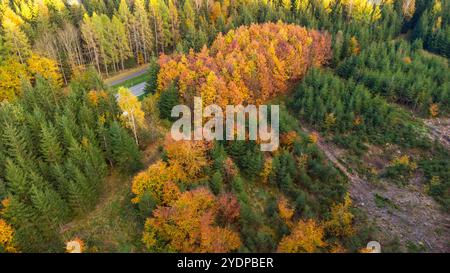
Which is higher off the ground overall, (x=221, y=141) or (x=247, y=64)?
(x=247, y=64)

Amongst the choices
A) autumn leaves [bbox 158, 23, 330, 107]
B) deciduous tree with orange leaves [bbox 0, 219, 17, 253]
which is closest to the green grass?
autumn leaves [bbox 158, 23, 330, 107]

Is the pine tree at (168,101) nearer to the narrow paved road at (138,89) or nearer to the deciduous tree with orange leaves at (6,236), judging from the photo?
the narrow paved road at (138,89)

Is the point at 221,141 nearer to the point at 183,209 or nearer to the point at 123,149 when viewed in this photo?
the point at 123,149

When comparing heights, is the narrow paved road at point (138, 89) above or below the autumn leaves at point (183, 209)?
above

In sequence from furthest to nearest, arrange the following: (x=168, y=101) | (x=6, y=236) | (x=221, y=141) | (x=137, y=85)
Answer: (x=137, y=85) < (x=168, y=101) < (x=221, y=141) < (x=6, y=236)

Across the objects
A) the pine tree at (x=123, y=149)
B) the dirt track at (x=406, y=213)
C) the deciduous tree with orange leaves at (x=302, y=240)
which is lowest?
the dirt track at (x=406, y=213)

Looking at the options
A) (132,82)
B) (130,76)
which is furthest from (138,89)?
(130,76)

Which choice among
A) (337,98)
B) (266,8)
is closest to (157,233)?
(337,98)

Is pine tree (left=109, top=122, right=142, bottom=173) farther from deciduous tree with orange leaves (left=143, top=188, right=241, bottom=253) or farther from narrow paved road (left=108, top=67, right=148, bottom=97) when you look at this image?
narrow paved road (left=108, top=67, right=148, bottom=97)

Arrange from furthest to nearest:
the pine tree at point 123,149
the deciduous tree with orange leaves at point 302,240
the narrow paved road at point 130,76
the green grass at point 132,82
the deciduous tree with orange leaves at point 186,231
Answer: the narrow paved road at point 130,76, the green grass at point 132,82, the pine tree at point 123,149, the deciduous tree with orange leaves at point 302,240, the deciduous tree with orange leaves at point 186,231

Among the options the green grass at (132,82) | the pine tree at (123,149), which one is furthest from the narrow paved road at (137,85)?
the pine tree at (123,149)
